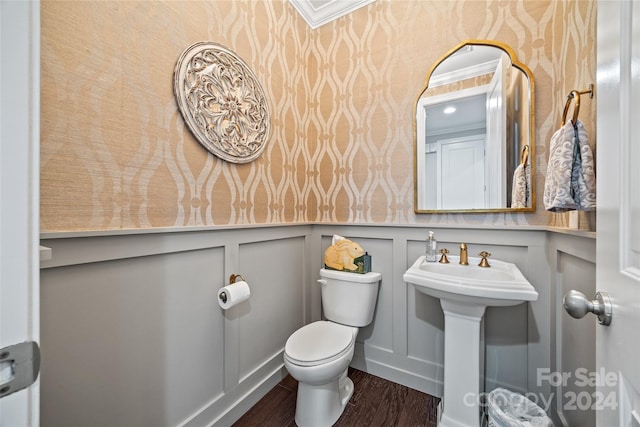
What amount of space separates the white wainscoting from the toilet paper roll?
69 millimetres

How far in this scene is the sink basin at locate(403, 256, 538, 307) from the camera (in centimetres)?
98

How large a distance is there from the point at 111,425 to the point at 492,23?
8.38ft

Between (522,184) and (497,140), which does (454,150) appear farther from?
(522,184)

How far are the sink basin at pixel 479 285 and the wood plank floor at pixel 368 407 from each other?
760 millimetres

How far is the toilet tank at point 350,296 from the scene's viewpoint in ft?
5.15

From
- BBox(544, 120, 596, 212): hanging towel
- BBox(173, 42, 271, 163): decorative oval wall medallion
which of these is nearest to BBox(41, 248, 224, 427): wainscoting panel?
BBox(173, 42, 271, 163): decorative oval wall medallion

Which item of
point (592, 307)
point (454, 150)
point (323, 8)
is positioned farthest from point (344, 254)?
point (323, 8)

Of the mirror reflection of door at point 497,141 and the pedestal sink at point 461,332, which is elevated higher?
the mirror reflection of door at point 497,141

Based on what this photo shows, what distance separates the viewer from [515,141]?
54.9 inches

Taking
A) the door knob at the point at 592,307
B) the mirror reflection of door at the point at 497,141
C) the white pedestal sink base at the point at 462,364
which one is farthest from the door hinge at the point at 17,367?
the mirror reflection of door at the point at 497,141

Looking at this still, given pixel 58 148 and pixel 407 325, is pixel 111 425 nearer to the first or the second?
pixel 58 148

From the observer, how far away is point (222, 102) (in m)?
1.29

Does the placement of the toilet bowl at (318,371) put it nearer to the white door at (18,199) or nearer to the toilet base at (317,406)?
the toilet base at (317,406)

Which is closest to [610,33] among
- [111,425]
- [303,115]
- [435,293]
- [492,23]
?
[435,293]
